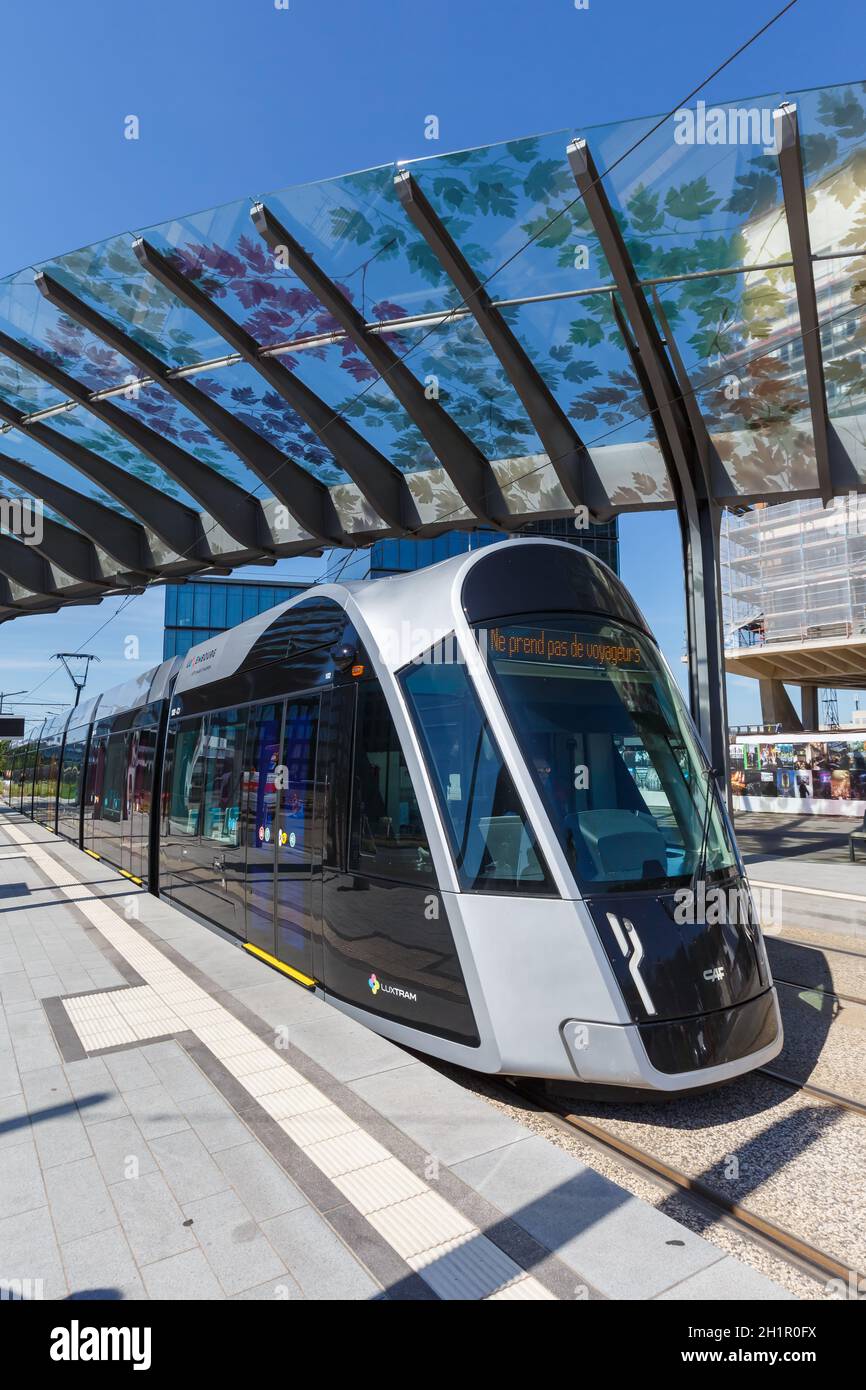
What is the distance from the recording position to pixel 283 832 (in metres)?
6.79

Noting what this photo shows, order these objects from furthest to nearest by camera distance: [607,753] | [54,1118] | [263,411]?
[263,411] < [607,753] < [54,1118]

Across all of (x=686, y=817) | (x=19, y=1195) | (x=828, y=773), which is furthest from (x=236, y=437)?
(x=828, y=773)

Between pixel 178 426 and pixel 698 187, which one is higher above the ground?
pixel 698 187

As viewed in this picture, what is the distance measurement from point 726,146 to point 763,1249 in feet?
32.1

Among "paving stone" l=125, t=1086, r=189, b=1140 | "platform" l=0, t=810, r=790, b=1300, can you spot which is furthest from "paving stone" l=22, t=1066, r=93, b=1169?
"paving stone" l=125, t=1086, r=189, b=1140

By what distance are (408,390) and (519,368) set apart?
5.68 feet

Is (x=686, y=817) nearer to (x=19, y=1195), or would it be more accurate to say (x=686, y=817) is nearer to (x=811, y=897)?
(x=19, y=1195)

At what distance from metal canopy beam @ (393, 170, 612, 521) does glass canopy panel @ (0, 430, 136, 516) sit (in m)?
8.01

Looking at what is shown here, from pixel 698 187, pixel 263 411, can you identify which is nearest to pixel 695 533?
pixel 698 187

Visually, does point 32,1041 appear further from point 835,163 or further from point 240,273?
point 835,163

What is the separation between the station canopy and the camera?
909 centimetres

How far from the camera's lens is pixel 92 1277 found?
2.96m
